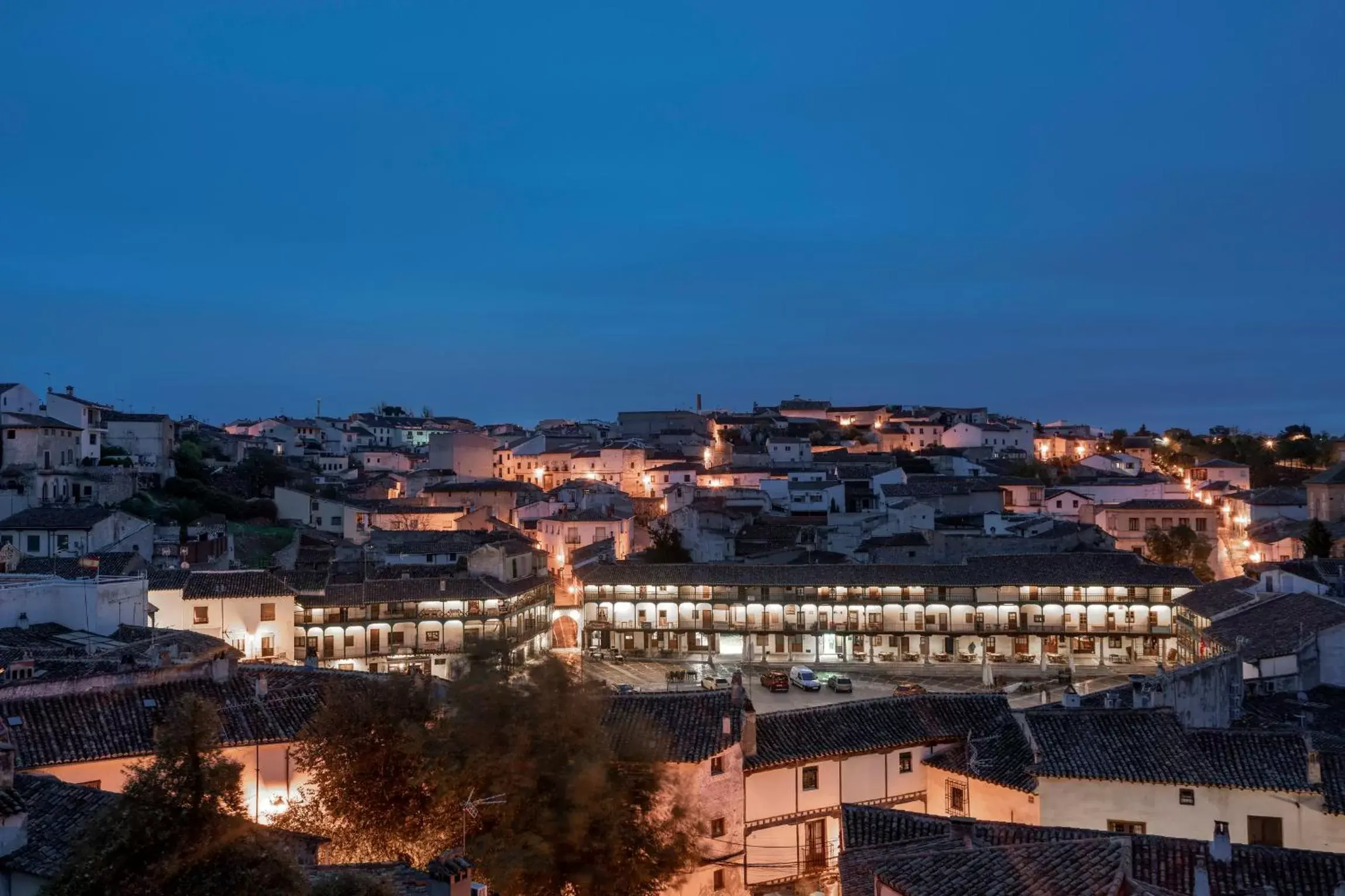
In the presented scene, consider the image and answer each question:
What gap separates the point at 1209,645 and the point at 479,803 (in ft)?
83.3

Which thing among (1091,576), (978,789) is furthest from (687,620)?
(978,789)

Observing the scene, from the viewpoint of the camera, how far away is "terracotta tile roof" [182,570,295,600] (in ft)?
118

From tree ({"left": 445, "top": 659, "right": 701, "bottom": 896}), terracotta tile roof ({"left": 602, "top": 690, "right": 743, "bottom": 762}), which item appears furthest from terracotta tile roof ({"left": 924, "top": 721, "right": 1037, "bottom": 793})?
tree ({"left": 445, "top": 659, "right": 701, "bottom": 896})

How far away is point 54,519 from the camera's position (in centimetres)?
4378

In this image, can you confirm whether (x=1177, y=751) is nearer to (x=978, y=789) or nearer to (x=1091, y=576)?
(x=978, y=789)

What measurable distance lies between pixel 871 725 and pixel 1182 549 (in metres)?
38.2

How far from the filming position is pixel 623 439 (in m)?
93.2

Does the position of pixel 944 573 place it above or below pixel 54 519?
below

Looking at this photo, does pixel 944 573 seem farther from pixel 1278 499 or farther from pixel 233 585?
pixel 233 585

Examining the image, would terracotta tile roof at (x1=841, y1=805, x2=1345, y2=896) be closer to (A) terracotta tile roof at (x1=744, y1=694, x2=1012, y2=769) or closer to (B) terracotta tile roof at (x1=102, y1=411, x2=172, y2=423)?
(A) terracotta tile roof at (x1=744, y1=694, x2=1012, y2=769)

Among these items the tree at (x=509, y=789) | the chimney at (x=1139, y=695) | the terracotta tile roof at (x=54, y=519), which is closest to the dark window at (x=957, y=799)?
the chimney at (x=1139, y=695)

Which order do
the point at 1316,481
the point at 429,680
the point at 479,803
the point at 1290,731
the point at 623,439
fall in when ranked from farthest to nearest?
the point at 623,439 < the point at 1316,481 < the point at 429,680 < the point at 1290,731 < the point at 479,803

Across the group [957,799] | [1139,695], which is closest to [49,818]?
[957,799]

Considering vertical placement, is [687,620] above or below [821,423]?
below
